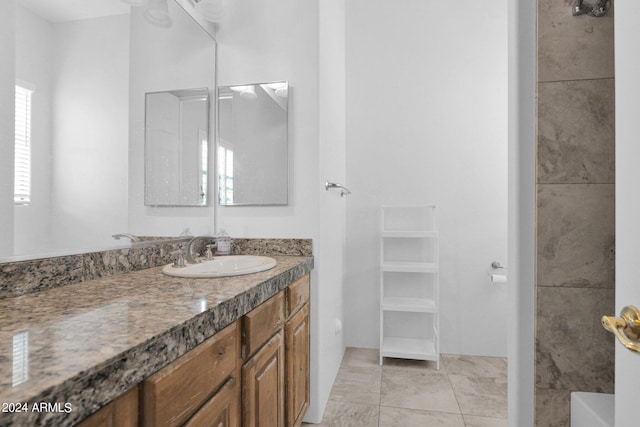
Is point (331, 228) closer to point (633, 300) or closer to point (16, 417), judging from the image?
point (633, 300)

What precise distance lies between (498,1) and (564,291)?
7.99 feet

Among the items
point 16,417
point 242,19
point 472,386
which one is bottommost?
point 472,386

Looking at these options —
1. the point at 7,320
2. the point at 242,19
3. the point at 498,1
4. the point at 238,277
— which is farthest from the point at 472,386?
the point at 498,1

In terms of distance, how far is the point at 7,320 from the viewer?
27.8 inches

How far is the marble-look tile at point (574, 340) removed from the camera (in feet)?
3.74

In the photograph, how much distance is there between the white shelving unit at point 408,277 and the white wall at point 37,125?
A: 78.0 inches

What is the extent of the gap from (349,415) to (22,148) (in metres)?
1.87

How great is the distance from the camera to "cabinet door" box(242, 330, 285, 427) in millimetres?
1027

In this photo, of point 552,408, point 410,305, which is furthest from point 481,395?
point 552,408

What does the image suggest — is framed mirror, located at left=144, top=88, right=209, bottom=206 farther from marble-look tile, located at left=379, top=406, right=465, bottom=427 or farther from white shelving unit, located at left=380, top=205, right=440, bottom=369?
marble-look tile, located at left=379, top=406, right=465, bottom=427

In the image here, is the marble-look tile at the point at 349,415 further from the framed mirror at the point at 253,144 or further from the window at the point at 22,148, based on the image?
the window at the point at 22,148

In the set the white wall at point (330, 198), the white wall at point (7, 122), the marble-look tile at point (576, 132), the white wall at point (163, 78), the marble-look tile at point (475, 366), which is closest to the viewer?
the white wall at point (7, 122)

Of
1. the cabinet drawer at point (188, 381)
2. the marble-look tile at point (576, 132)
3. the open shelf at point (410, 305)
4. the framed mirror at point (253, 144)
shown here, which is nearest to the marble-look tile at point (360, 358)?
the open shelf at point (410, 305)

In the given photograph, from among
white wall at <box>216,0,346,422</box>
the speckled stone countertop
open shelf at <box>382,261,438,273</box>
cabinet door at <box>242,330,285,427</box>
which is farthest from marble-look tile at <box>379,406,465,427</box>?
the speckled stone countertop
